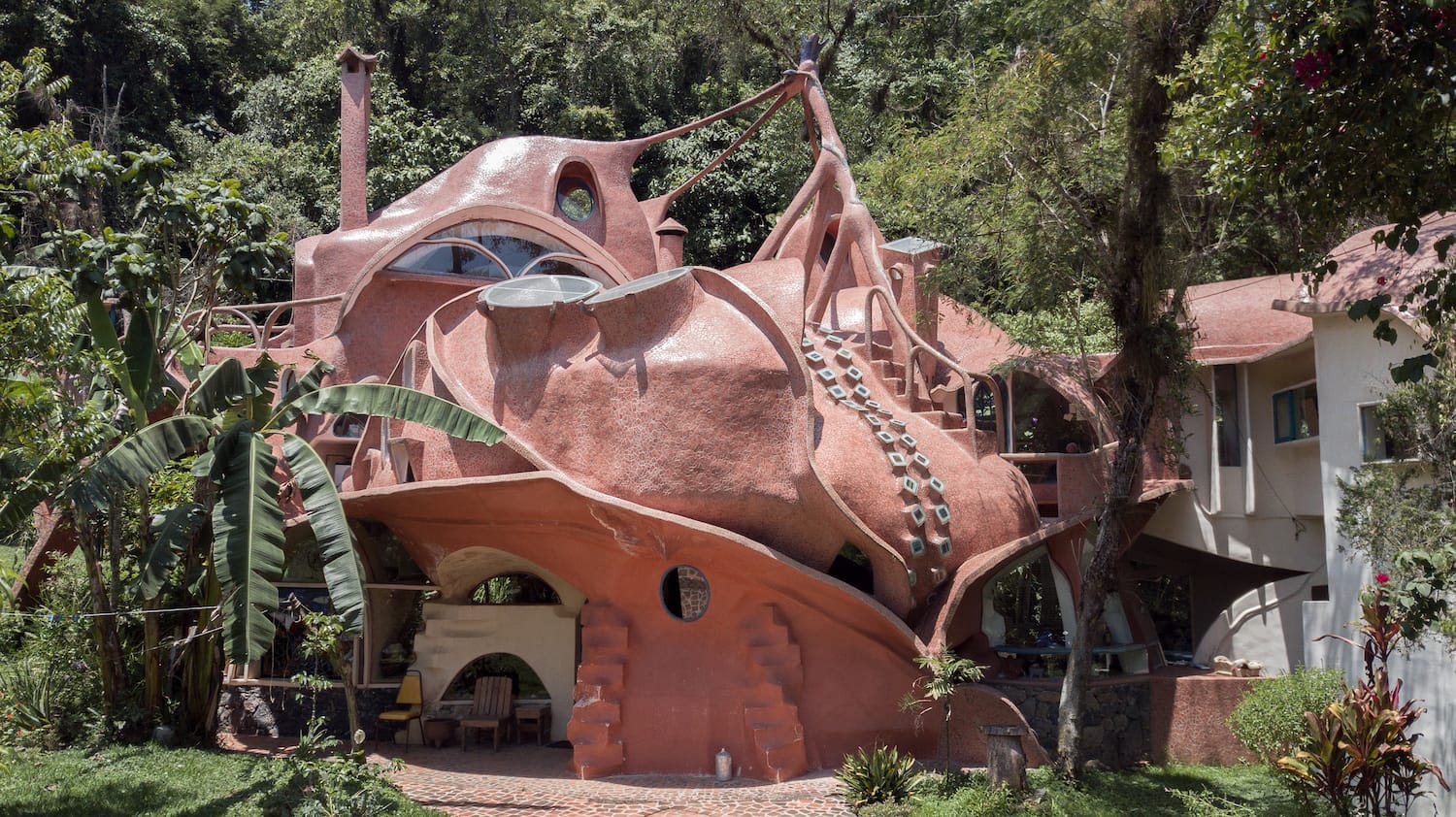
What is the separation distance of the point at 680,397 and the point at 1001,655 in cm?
550

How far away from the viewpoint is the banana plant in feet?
32.5

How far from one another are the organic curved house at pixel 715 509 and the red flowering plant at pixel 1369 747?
2.93 m

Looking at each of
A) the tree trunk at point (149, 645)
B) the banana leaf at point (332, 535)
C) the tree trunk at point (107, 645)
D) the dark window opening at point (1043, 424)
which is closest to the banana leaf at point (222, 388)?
the banana leaf at point (332, 535)

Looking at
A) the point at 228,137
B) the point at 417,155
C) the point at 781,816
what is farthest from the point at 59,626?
the point at 228,137

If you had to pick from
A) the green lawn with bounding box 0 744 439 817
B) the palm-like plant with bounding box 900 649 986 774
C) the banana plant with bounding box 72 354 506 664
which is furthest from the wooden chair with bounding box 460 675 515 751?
the palm-like plant with bounding box 900 649 986 774

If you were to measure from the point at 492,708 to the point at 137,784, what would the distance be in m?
4.56

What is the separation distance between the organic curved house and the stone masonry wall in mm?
147

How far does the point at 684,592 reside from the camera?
530 inches

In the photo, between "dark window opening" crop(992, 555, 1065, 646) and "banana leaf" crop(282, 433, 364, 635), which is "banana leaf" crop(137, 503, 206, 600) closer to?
"banana leaf" crop(282, 433, 364, 635)

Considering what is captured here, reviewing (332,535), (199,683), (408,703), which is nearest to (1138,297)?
(332,535)

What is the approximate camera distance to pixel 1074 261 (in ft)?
44.4

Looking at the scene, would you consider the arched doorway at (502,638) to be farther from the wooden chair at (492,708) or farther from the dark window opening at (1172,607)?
the dark window opening at (1172,607)

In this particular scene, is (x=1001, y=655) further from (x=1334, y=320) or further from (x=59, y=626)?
(x=59, y=626)

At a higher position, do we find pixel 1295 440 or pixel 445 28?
pixel 445 28
